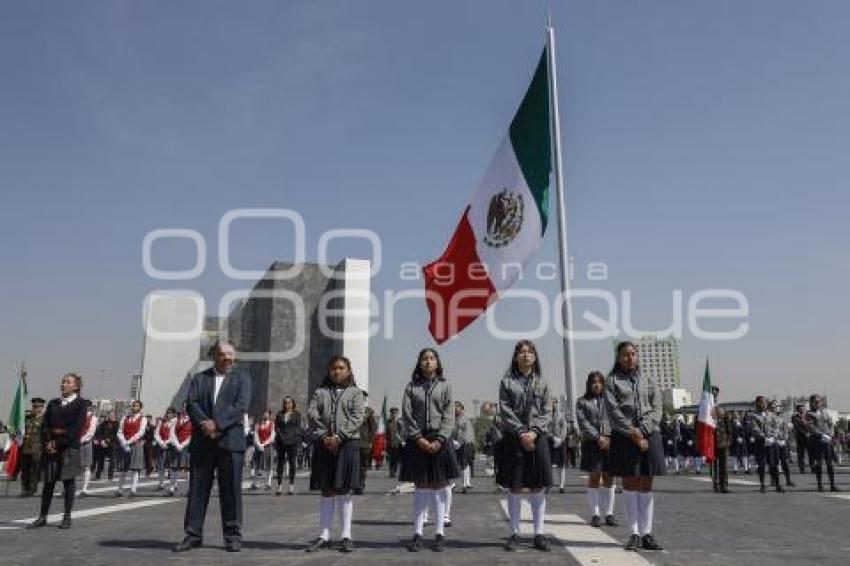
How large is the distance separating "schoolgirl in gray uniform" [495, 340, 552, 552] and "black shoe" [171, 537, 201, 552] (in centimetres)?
→ 318

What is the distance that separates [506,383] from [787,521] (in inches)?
193

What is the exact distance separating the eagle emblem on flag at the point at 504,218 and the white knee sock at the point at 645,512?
7.04 metres

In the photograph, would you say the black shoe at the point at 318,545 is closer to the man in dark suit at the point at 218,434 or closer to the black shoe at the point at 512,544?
the man in dark suit at the point at 218,434

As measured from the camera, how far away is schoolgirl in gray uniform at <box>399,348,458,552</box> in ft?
25.0

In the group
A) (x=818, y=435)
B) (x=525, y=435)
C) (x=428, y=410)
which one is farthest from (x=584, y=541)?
(x=818, y=435)

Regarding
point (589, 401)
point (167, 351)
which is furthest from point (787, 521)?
point (167, 351)

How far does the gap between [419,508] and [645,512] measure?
7.58 feet

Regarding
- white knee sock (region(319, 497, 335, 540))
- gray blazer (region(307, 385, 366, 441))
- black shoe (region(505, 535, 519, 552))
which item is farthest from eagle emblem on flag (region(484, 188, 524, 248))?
black shoe (region(505, 535, 519, 552))

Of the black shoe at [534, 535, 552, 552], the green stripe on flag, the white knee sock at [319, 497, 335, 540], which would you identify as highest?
the green stripe on flag

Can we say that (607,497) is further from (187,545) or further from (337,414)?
(187,545)

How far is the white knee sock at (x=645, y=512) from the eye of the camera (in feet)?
23.7

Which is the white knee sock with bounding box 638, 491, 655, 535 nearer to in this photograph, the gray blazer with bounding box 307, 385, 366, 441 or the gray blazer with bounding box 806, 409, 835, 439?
the gray blazer with bounding box 307, 385, 366, 441

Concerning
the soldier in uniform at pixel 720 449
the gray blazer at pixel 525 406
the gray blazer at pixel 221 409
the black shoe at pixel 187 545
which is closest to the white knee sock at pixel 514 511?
the gray blazer at pixel 525 406

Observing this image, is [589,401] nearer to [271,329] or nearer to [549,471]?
[549,471]
